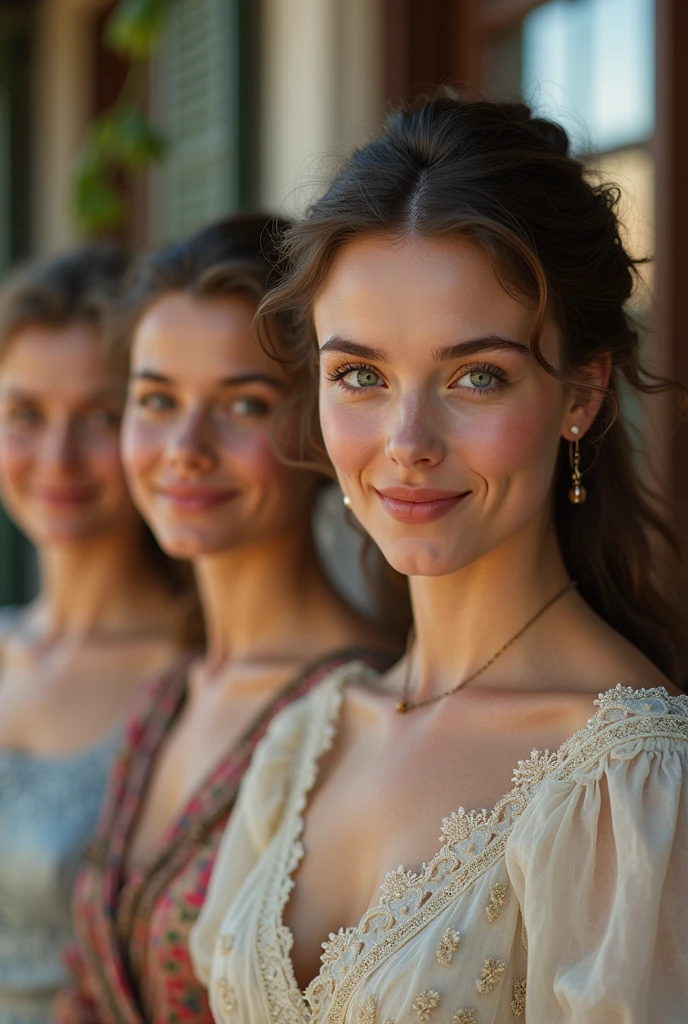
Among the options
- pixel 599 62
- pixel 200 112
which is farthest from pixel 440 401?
pixel 200 112

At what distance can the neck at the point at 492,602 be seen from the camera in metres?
1.67

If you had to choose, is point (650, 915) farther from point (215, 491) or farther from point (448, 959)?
point (215, 491)

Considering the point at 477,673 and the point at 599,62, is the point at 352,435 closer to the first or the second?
the point at 477,673

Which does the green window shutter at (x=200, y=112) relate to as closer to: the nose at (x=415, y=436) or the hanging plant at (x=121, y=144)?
the hanging plant at (x=121, y=144)

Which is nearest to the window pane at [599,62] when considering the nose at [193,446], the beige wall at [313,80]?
the beige wall at [313,80]

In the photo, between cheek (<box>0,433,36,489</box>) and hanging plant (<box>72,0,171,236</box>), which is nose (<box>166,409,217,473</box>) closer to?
cheek (<box>0,433,36,489</box>)

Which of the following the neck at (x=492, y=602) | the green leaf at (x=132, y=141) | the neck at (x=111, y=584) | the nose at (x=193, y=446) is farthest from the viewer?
the green leaf at (x=132, y=141)

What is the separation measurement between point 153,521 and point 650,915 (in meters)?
1.28

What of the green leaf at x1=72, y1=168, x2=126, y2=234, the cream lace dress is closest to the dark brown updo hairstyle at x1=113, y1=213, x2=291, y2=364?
the cream lace dress

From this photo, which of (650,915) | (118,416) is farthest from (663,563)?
(118,416)

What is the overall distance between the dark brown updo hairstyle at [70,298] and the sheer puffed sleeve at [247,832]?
31.5 inches

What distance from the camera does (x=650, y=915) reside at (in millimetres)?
1311

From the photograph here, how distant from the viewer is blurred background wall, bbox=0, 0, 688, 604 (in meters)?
2.44

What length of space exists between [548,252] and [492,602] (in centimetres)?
47
